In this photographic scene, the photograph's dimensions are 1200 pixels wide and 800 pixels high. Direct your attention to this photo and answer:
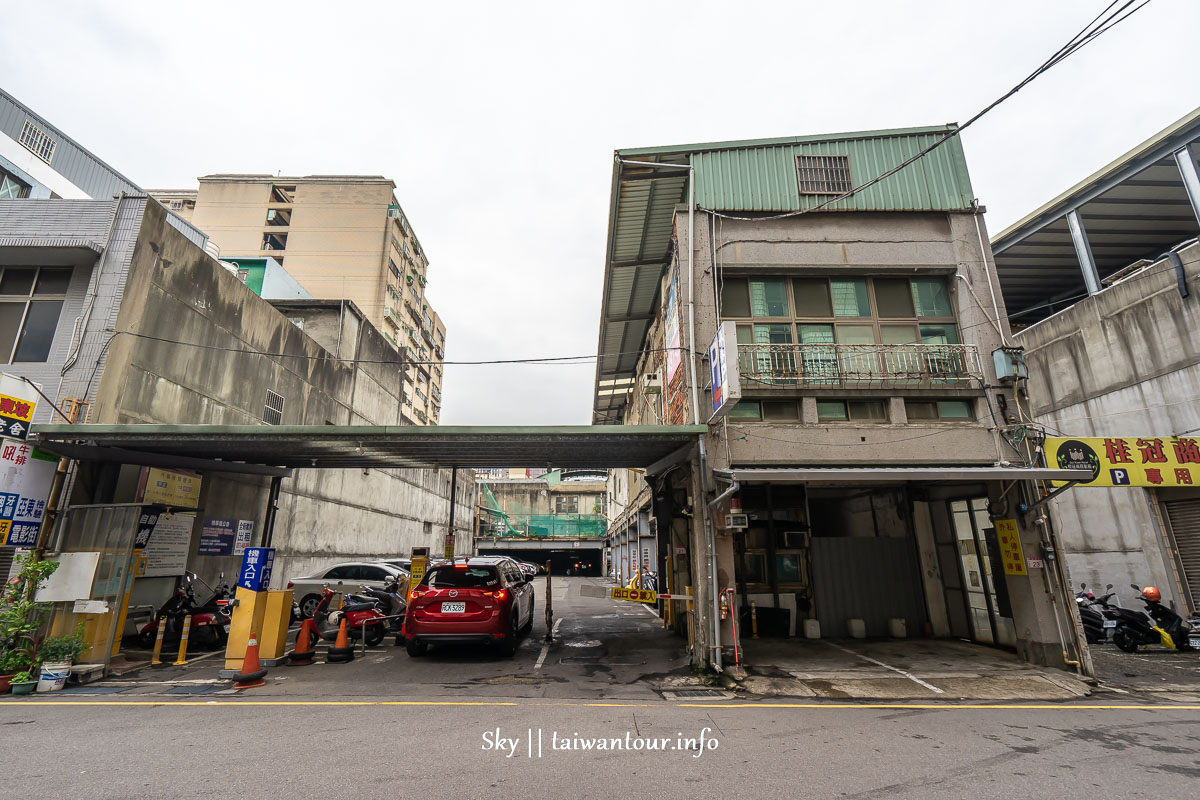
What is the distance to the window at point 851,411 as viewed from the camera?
9844mm

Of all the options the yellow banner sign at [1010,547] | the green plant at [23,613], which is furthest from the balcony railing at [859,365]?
the green plant at [23,613]

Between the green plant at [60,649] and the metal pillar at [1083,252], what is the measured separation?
79.9 feet

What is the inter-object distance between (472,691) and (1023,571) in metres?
9.09

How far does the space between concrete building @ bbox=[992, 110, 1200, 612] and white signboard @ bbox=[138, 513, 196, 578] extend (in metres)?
17.2

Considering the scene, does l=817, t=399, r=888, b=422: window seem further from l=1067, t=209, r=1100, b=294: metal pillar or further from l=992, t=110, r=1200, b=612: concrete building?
l=1067, t=209, r=1100, b=294: metal pillar

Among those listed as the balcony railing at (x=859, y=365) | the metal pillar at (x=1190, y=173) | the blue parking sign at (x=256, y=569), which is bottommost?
the blue parking sign at (x=256, y=569)

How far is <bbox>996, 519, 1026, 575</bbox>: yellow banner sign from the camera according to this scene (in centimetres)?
908

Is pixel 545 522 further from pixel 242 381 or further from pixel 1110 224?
pixel 1110 224

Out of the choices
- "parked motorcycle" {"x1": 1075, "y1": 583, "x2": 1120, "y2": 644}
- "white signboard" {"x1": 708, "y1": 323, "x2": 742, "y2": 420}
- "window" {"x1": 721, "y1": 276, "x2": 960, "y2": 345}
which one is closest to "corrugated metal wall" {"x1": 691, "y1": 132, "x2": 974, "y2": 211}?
"window" {"x1": 721, "y1": 276, "x2": 960, "y2": 345}

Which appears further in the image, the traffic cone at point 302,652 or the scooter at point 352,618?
the scooter at point 352,618

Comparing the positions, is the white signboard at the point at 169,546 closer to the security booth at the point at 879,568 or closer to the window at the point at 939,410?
the security booth at the point at 879,568

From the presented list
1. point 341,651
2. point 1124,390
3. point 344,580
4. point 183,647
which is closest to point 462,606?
point 341,651

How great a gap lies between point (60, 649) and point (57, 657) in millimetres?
114

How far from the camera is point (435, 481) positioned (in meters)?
30.3
